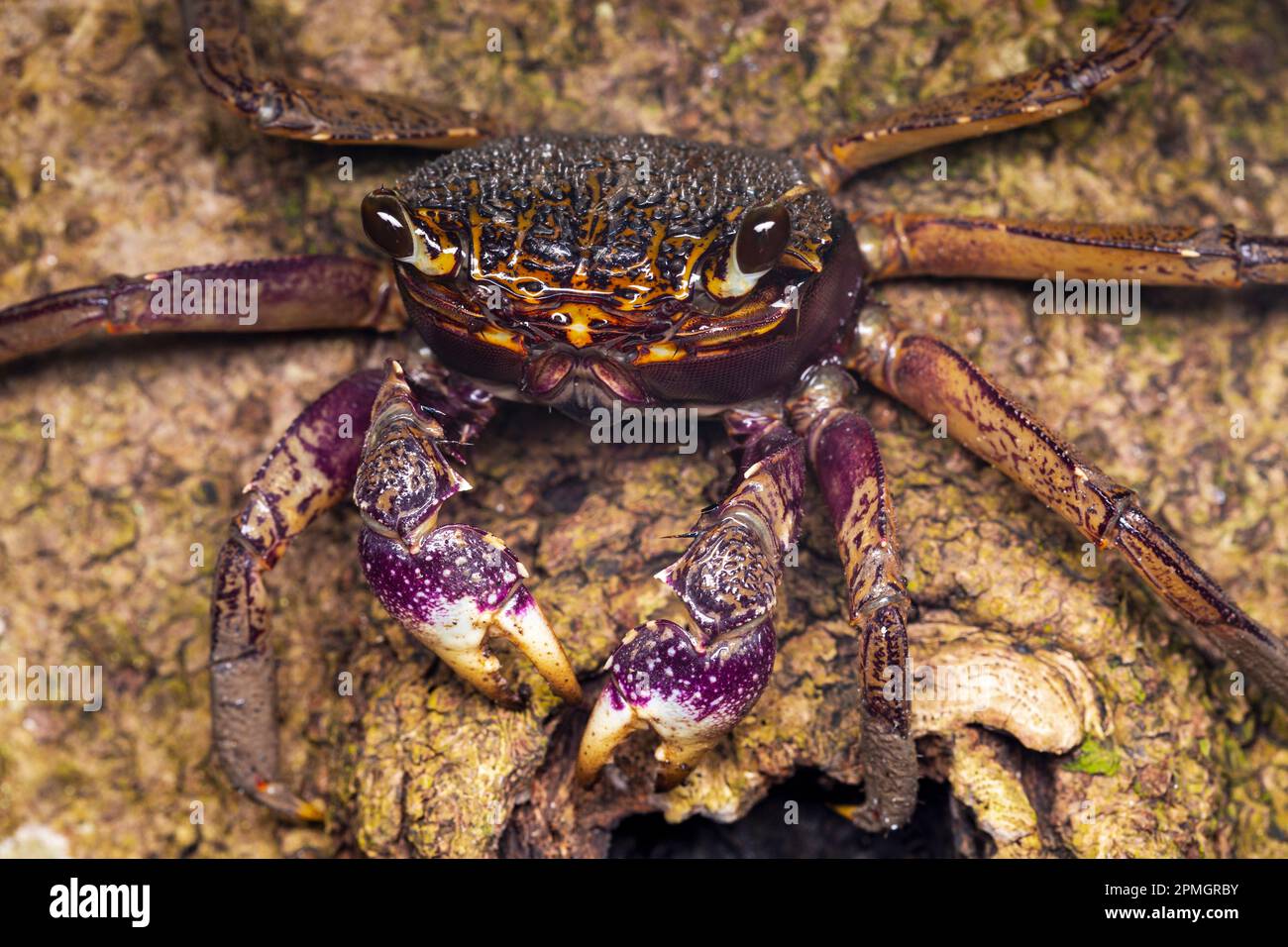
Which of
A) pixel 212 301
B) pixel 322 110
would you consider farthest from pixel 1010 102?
pixel 212 301

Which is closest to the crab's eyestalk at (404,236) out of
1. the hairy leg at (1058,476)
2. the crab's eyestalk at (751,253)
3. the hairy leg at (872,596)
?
the crab's eyestalk at (751,253)

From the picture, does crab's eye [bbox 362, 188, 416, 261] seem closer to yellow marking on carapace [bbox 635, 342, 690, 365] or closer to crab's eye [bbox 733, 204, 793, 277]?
yellow marking on carapace [bbox 635, 342, 690, 365]

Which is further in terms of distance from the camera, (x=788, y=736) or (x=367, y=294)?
(x=367, y=294)

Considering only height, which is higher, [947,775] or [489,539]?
[489,539]

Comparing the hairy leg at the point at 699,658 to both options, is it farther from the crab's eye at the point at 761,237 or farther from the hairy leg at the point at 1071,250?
the hairy leg at the point at 1071,250

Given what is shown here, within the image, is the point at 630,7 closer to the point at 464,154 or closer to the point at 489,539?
the point at 464,154

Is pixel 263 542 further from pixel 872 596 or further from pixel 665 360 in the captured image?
pixel 872 596
